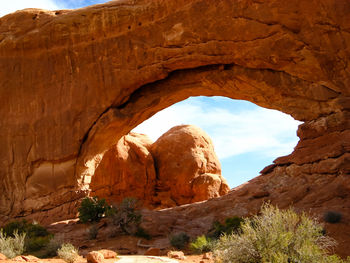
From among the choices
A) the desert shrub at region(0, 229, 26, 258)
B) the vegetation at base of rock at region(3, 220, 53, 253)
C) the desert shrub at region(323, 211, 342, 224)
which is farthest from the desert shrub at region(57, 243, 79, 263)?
the desert shrub at region(323, 211, 342, 224)

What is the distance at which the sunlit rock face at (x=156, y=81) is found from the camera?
11938 mm

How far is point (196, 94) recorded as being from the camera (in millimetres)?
15227

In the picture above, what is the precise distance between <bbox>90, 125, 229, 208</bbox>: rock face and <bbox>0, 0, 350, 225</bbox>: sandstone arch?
20.9 feet

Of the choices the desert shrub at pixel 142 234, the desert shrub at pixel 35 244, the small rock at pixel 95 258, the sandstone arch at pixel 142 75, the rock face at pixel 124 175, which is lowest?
the desert shrub at pixel 35 244

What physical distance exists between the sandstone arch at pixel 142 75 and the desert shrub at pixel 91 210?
166 cm

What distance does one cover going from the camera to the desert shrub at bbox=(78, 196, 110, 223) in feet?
43.6

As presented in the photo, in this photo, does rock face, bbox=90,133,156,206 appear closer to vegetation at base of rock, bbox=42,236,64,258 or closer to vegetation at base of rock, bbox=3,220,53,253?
vegetation at base of rock, bbox=3,220,53,253

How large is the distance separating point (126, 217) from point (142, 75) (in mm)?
5704

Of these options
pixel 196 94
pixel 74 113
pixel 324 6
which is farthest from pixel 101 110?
pixel 324 6

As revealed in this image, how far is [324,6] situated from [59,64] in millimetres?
10924

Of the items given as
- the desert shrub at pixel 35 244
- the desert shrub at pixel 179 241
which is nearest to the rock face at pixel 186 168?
the desert shrub at pixel 179 241

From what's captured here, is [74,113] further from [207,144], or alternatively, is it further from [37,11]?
[207,144]

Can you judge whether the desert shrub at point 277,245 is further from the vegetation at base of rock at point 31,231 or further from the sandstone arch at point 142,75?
the vegetation at base of rock at point 31,231

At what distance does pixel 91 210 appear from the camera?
13391 mm
